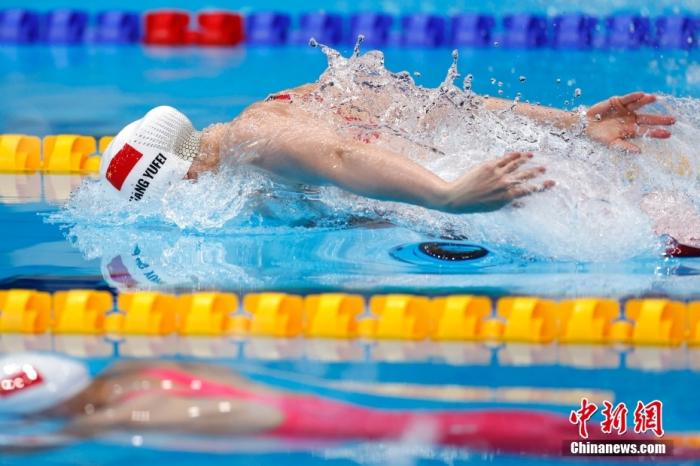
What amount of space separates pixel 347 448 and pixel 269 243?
4.53ft

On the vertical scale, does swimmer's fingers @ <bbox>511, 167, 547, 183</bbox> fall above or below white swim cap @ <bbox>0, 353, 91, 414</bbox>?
above

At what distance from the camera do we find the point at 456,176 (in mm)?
3441

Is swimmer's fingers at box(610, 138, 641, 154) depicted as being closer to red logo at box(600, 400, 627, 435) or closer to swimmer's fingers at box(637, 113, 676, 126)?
swimmer's fingers at box(637, 113, 676, 126)

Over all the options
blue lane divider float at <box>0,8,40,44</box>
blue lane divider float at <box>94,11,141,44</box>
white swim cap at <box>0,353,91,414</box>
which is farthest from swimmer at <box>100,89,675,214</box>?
blue lane divider float at <box>0,8,40,44</box>

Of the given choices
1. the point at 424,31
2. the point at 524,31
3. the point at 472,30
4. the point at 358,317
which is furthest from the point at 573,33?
the point at 358,317

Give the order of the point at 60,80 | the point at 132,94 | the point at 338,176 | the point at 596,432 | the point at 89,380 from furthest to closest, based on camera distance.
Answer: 1. the point at 60,80
2. the point at 132,94
3. the point at 338,176
4. the point at 89,380
5. the point at 596,432

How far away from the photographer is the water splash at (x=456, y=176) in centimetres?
327

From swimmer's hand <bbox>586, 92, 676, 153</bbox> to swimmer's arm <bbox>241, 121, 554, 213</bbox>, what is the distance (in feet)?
2.21

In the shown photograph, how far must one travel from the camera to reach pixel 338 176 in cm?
325

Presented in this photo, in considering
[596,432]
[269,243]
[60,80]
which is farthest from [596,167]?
[60,80]

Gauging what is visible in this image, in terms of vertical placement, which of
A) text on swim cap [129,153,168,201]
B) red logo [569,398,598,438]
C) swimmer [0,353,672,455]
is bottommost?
swimmer [0,353,672,455]

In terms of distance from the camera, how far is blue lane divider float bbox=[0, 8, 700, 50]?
6688 millimetres

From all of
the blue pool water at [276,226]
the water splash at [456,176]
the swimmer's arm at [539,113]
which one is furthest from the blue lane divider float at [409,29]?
the water splash at [456,176]

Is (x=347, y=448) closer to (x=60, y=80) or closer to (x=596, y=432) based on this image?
(x=596, y=432)
